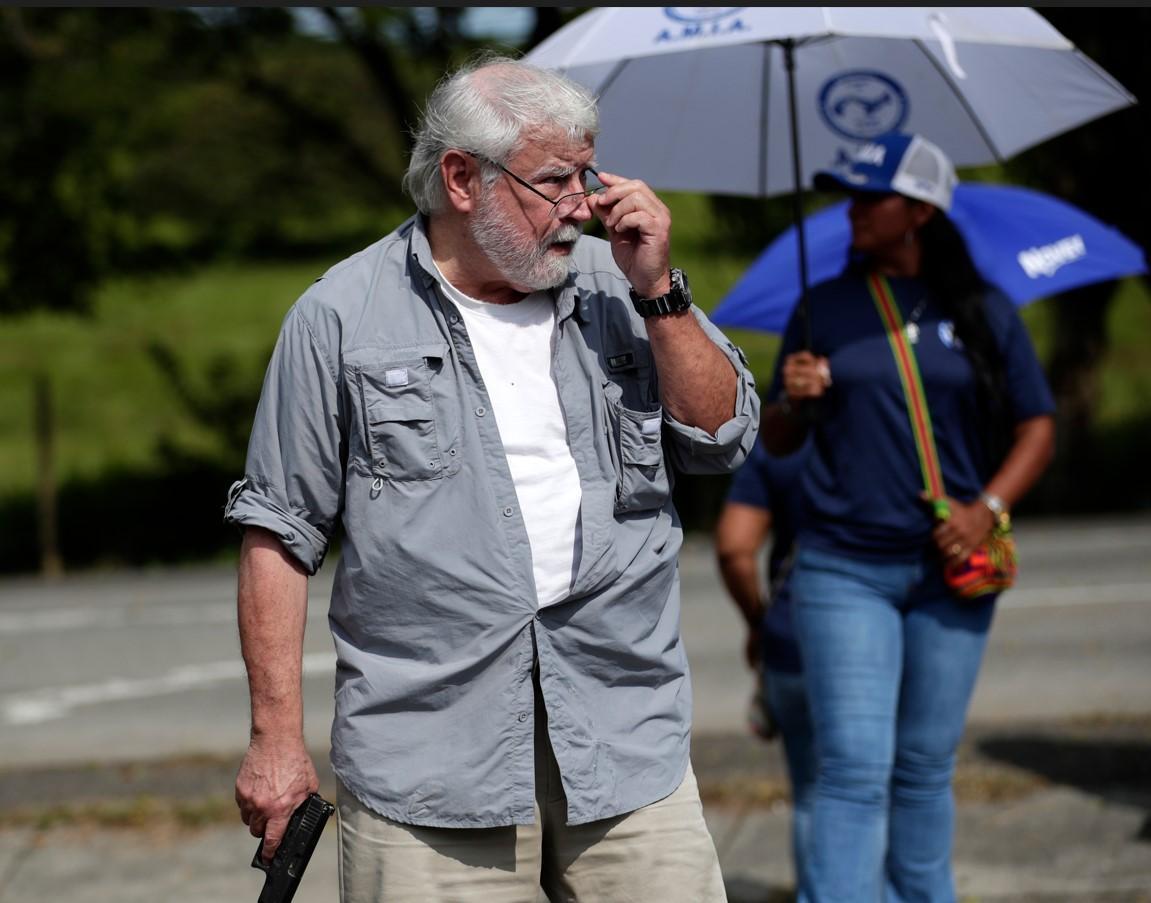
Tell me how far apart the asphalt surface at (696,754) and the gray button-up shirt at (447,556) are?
7.75 feet

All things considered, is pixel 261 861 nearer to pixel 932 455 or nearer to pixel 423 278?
pixel 423 278

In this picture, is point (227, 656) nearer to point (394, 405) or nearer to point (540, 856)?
point (540, 856)

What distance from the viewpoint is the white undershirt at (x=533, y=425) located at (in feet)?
9.23

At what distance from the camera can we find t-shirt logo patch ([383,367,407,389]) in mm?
2791

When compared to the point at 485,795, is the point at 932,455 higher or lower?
higher

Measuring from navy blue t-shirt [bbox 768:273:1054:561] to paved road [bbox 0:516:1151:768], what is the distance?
3388 millimetres

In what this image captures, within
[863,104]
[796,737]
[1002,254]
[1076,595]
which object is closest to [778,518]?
[796,737]

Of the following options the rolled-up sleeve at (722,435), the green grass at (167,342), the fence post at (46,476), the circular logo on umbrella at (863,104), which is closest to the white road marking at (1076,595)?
the green grass at (167,342)

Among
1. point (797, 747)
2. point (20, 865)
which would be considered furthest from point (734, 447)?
point (20, 865)

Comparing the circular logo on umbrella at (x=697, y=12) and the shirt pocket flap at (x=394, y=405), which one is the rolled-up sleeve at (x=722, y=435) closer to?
the shirt pocket flap at (x=394, y=405)

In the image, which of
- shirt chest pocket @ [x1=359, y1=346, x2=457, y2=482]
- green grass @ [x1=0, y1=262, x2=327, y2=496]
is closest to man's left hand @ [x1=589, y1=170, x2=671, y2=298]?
shirt chest pocket @ [x1=359, y1=346, x2=457, y2=482]

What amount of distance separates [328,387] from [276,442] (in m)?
0.13

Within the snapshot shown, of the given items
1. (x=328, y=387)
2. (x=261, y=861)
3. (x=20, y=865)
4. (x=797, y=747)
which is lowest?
(x=20, y=865)

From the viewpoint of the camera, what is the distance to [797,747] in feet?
15.3
